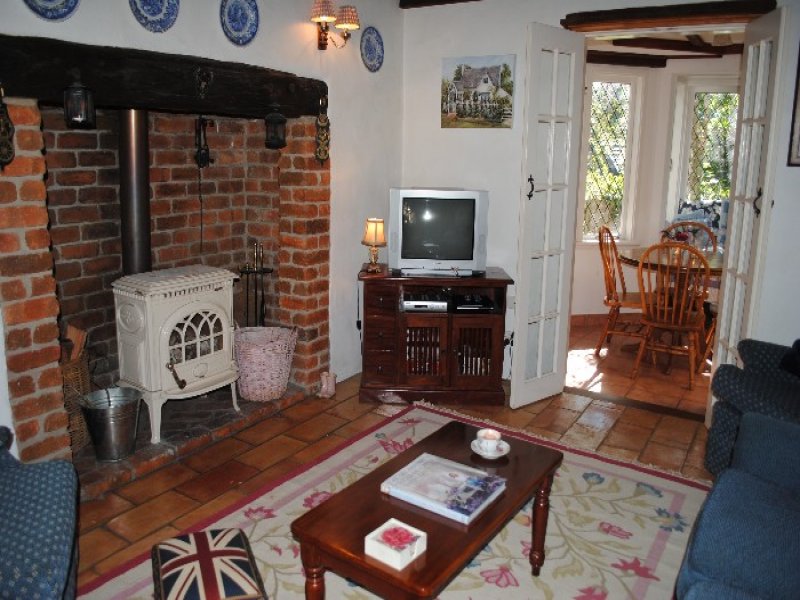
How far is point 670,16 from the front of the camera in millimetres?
3512

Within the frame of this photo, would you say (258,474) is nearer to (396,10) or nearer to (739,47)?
(396,10)

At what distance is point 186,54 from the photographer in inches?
115

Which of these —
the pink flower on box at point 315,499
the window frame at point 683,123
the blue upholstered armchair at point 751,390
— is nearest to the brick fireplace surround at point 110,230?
the pink flower on box at point 315,499

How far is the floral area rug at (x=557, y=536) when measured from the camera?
229 cm

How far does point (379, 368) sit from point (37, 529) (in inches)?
91.0

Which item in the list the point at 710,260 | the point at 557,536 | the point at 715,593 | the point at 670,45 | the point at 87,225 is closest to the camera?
the point at 715,593

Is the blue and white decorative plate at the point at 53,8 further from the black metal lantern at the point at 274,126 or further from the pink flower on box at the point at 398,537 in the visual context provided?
the pink flower on box at the point at 398,537

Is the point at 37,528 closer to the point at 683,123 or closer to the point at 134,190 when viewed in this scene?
the point at 134,190

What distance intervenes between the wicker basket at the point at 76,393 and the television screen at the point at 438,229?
1.79 meters

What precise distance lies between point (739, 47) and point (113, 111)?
4.67m

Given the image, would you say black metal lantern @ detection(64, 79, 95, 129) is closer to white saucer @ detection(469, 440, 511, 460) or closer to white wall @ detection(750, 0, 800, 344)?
white saucer @ detection(469, 440, 511, 460)

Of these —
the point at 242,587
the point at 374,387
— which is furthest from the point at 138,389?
the point at 242,587

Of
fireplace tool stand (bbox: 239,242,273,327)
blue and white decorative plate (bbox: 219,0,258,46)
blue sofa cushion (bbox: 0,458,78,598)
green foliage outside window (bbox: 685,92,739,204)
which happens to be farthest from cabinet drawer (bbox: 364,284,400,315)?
green foliage outside window (bbox: 685,92,739,204)

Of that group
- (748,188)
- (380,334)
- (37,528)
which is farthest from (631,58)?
(37,528)
